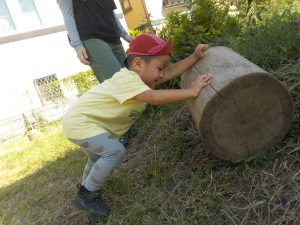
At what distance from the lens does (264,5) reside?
4.46 metres

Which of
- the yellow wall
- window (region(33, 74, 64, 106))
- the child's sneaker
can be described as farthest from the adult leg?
the yellow wall

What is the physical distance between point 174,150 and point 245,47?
43.3 inches

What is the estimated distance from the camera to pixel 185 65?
277cm

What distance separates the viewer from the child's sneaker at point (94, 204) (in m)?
2.62

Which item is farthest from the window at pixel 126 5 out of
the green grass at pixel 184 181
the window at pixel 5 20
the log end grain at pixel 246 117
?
the log end grain at pixel 246 117

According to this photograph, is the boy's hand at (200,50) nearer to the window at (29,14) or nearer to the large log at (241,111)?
the large log at (241,111)

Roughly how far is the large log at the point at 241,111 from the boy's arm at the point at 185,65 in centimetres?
35

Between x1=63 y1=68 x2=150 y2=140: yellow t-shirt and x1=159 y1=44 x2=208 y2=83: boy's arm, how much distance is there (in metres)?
0.31

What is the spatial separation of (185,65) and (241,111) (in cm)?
68

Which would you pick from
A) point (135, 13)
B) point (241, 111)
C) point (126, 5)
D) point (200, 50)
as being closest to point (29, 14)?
point (135, 13)

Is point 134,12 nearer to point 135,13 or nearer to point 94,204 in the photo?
point 135,13

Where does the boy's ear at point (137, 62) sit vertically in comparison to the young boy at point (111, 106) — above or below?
above

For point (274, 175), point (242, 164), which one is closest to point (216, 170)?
point (242, 164)

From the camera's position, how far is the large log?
2.18m
